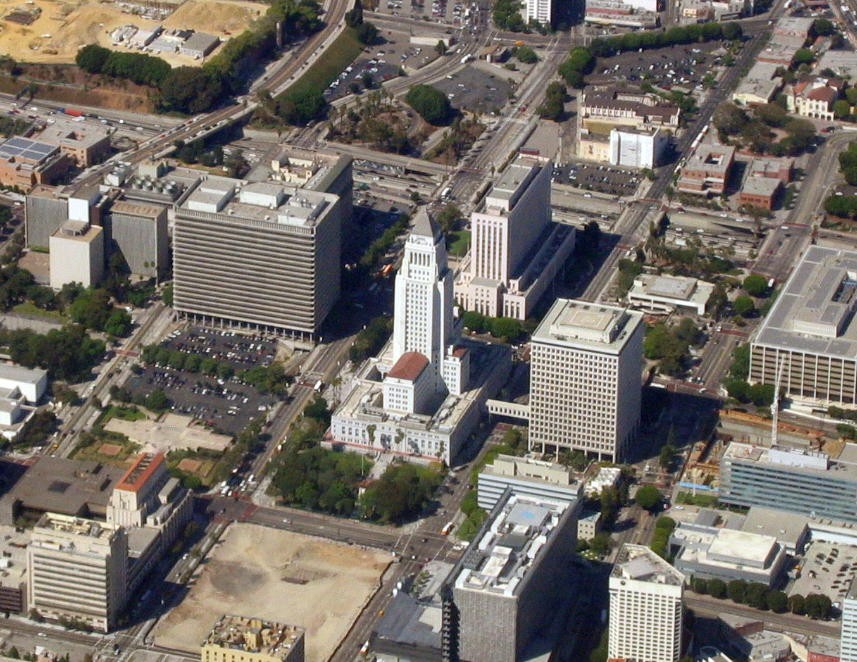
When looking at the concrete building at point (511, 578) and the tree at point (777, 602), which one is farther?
the tree at point (777, 602)

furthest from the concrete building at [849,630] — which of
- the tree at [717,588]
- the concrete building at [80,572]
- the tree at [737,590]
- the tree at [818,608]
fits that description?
the concrete building at [80,572]

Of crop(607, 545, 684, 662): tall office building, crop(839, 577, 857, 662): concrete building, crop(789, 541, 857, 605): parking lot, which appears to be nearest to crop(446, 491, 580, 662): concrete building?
crop(607, 545, 684, 662): tall office building

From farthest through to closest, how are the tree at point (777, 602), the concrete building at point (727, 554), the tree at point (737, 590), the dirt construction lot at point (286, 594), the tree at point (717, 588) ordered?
the concrete building at point (727, 554), the tree at point (717, 588), the tree at point (737, 590), the tree at point (777, 602), the dirt construction lot at point (286, 594)

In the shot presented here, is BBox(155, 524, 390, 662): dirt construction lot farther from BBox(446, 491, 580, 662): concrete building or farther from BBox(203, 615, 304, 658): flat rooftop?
BBox(446, 491, 580, 662): concrete building

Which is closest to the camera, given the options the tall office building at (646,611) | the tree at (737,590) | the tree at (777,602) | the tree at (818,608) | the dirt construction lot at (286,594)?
the tall office building at (646,611)

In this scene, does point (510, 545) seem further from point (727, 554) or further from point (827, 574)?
point (827, 574)

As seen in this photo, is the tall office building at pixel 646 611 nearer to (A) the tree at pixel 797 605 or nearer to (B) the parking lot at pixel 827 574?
(A) the tree at pixel 797 605

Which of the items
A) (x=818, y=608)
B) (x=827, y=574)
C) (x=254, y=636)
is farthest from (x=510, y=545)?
(x=827, y=574)
